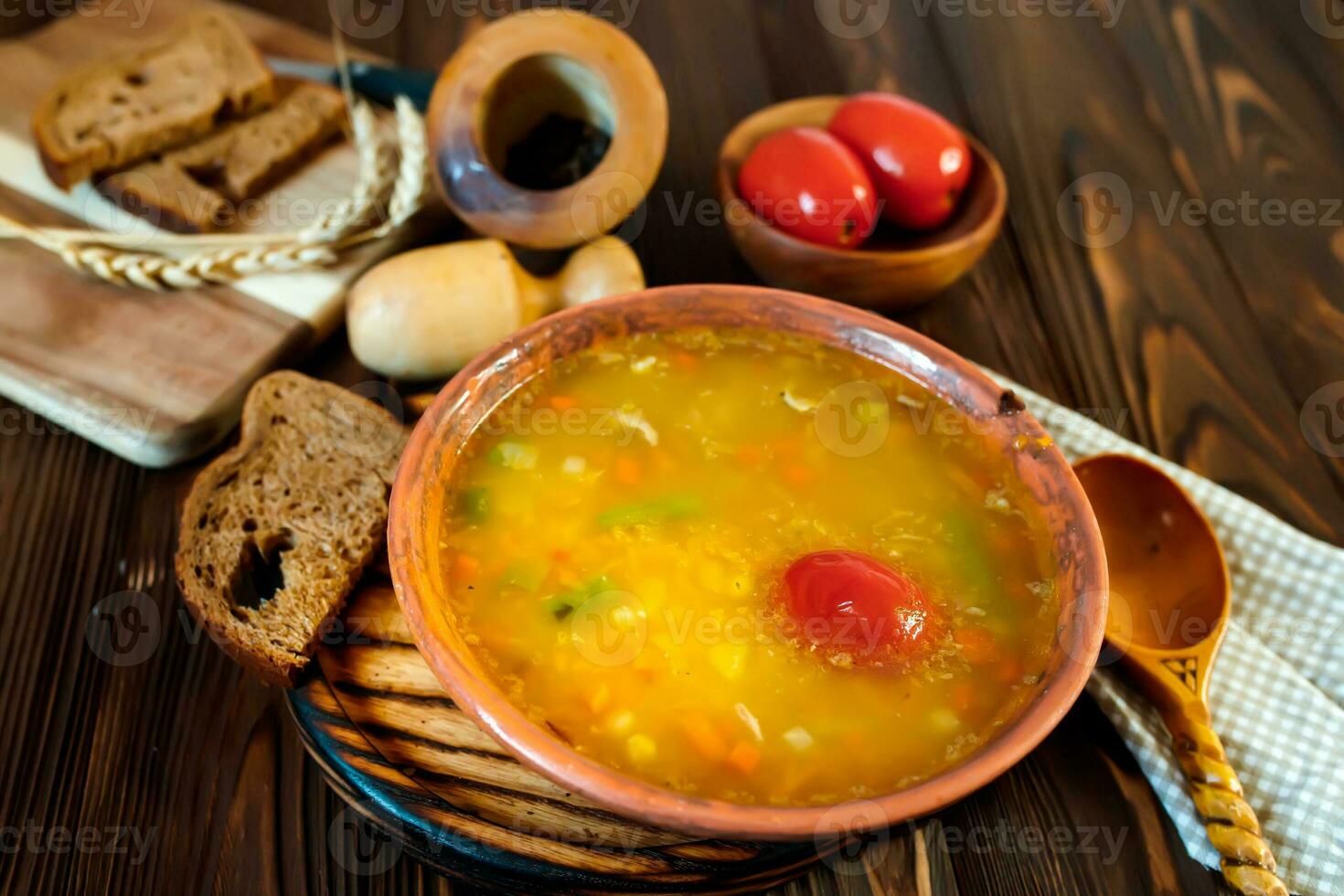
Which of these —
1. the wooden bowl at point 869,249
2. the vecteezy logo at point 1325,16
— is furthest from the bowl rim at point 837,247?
the vecteezy logo at point 1325,16

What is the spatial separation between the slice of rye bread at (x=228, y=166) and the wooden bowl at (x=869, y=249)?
1.01m

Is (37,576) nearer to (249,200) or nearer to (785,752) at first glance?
(249,200)

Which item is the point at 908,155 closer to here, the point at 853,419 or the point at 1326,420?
the point at 853,419

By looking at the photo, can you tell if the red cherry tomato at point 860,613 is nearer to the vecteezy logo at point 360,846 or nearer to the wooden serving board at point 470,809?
the wooden serving board at point 470,809

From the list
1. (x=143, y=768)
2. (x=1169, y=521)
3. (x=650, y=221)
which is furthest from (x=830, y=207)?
(x=143, y=768)

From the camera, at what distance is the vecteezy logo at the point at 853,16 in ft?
9.71

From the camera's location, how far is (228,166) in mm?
2344

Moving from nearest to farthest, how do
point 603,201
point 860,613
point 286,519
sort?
point 860,613, point 286,519, point 603,201

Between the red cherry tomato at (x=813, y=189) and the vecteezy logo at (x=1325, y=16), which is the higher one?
the vecteezy logo at (x=1325, y=16)

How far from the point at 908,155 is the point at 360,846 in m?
1.64

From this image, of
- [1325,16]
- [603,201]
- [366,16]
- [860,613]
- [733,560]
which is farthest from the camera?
[1325,16]

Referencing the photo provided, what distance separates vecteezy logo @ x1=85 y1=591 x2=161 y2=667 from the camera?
162 centimetres

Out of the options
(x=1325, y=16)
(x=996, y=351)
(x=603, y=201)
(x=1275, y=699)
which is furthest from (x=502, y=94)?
(x=1325, y=16)

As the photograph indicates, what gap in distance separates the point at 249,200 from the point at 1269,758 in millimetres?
2285
